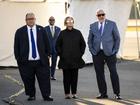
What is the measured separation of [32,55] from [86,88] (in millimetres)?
2723

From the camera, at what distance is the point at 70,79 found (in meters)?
12.0

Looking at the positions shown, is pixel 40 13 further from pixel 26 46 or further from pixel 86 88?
pixel 26 46

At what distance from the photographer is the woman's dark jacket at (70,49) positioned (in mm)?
11883

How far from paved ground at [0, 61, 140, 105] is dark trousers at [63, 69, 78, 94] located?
23 cm

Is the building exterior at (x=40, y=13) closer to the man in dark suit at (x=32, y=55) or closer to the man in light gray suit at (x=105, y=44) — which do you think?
the man in light gray suit at (x=105, y=44)

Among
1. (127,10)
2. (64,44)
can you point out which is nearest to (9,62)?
(127,10)

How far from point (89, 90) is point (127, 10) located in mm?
7338

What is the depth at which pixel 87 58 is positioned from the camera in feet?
63.0

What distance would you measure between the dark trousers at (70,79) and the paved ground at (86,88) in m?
0.23

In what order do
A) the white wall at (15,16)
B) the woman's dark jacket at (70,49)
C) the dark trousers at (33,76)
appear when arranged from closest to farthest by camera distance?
1. the dark trousers at (33,76)
2. the woman's dark jacket at (70,49)
3. the white wall at (15,16)

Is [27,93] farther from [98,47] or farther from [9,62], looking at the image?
[9,62]

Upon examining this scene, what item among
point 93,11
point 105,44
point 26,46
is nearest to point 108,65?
point 105,44

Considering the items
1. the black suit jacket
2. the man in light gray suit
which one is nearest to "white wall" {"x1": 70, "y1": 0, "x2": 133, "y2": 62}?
the man in light gray suit

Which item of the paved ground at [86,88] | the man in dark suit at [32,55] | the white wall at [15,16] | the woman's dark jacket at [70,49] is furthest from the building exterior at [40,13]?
the man in dark suit at [32,55]
